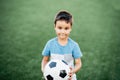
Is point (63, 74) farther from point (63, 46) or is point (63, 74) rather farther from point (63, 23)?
point (63, 23)

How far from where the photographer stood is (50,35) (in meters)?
6.36

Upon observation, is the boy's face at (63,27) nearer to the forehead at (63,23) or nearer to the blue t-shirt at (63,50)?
the forehead at (63,23)

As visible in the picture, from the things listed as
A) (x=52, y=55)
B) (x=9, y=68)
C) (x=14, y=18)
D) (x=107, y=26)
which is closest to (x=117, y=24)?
(x=107, y=26)

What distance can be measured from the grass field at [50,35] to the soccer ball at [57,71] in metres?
1.41

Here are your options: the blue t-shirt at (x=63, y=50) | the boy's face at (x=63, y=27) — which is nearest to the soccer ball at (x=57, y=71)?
the blue t-shirt at (x=63, y=50)

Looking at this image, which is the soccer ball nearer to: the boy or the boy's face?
the boy

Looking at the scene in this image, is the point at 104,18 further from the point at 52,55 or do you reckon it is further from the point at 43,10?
the point at 52,55

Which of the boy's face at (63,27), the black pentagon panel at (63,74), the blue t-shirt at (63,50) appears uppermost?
the boy's face at (63,27)

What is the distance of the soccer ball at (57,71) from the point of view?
3275 millimetres

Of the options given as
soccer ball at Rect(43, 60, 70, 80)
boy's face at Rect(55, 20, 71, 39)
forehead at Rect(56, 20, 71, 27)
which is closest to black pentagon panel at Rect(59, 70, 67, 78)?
soccer ball at Rect(43, 60, 70, 80)

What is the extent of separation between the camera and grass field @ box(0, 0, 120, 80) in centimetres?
493

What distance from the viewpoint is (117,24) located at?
6.99 m

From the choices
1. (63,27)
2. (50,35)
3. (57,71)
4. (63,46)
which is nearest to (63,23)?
(63,27)

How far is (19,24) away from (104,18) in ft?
7.63
